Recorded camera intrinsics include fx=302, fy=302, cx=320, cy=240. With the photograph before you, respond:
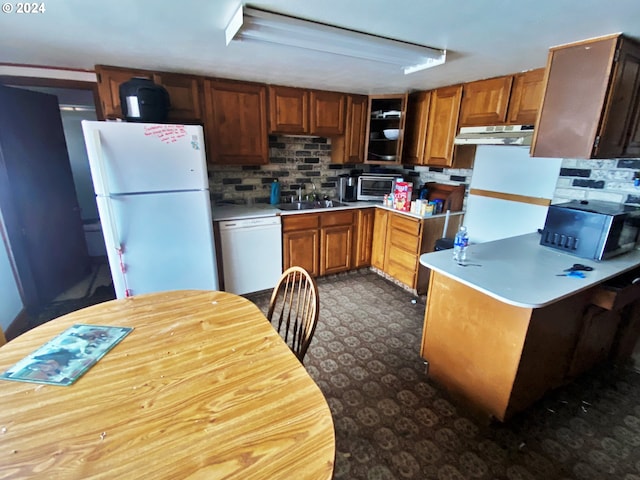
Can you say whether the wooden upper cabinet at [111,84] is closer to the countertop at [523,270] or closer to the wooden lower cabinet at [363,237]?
the wooden lower cabinet at [363,237]

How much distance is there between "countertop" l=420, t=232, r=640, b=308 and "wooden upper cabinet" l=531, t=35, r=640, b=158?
2.13ft

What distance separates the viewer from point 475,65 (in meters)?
2.33

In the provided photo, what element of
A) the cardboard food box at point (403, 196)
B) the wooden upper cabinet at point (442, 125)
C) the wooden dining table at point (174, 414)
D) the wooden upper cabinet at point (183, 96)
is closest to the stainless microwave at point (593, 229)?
the wooden upper cabinet at point (442, 125)

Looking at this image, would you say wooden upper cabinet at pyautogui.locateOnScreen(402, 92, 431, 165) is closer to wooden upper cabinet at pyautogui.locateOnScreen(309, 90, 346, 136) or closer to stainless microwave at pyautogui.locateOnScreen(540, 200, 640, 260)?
wooden upper cabinet at pyautogui.locateOnScreen(309, 90, 346, 136)

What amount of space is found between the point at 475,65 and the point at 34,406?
10.2ft

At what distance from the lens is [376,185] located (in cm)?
380

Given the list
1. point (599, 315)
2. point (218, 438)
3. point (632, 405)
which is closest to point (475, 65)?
point (599, 315)

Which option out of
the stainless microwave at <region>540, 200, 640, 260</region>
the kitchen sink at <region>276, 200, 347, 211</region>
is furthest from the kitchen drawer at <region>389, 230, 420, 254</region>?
the stainless microwave at <region>540, 200, 640, 260</region>

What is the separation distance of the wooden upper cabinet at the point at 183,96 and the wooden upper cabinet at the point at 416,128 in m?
2.26

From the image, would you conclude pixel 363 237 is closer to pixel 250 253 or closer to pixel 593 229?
pixel 250 253

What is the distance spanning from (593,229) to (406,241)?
5.28 feet

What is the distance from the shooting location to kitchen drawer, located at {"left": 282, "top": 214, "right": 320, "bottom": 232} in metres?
3.21

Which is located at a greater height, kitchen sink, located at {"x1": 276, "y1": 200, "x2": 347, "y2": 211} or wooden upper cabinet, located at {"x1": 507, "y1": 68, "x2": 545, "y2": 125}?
wooden upper cabinet, located at {"x1": 507, "y1": 68, "x2": 545, "y2": 125}

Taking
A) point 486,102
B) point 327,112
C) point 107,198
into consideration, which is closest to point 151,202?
point 107,198
